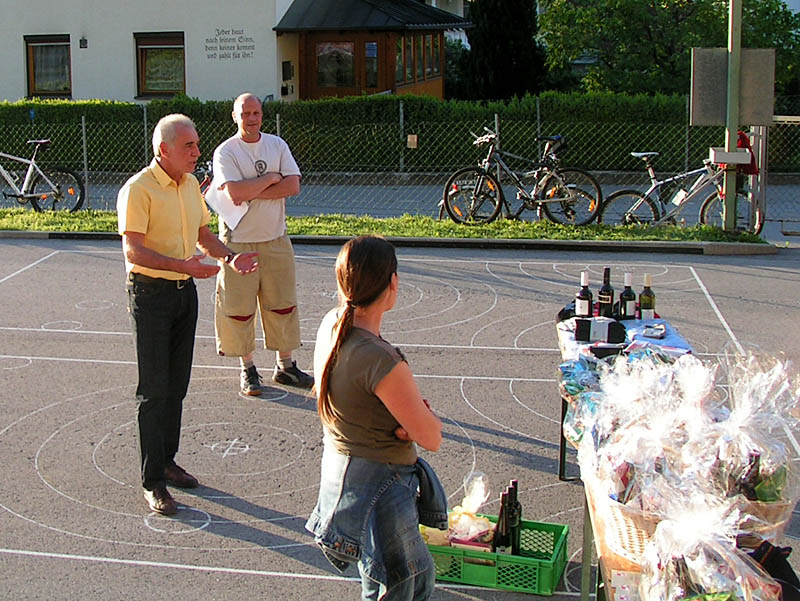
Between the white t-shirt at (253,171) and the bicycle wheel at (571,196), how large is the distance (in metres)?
7.26

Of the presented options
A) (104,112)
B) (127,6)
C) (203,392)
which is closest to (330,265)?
(203,392)

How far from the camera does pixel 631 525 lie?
414cm

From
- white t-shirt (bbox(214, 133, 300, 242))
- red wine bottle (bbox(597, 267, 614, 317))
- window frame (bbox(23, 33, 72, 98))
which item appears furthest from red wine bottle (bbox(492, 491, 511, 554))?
window frame (bbox(23, 33, 72, 98))

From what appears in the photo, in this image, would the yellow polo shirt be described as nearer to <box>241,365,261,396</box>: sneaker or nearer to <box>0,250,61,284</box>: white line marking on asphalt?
<box>241,365,261,396</box>: sneaker

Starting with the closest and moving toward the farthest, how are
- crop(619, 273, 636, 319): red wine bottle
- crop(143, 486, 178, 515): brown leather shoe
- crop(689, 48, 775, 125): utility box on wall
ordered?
1. crop(143, 486, 178, 515): brown leather shoe
2. crop(619, 273, 636, 319): red wine bottle
3. crop(689, 48, 775, 125): utility box on wall

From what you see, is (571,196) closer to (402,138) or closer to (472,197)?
(472,197)

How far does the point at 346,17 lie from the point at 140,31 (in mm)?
4559

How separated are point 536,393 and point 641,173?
13.1 m

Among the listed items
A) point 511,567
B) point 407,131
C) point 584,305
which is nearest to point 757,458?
point 511,567

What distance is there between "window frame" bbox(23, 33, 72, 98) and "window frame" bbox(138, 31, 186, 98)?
1602 mm

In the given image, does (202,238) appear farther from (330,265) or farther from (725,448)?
(330,265)

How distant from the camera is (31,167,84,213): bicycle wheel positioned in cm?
1698

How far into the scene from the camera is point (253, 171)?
8180 mm

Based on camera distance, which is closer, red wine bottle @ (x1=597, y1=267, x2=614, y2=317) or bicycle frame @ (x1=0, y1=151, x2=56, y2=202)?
red wine bottle @ (x1=597, y1=267, x2=614, y2=317)
